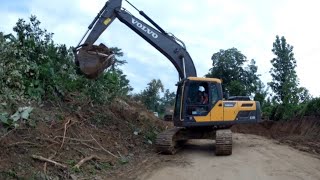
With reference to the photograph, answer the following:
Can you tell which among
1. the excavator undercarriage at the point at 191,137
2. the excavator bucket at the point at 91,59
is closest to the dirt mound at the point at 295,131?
the excavator undercarriage at the point at 191,137

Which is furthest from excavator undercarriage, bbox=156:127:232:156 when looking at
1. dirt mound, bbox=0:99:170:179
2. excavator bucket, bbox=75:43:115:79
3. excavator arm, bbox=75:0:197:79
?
excavator bucket, bbox=75:43:115:79

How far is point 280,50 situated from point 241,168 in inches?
1165

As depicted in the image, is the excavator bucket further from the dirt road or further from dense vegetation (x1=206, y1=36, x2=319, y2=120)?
dense vegetation (x1=206, y1=36, x2=319, y2=120)

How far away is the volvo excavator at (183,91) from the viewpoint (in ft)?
45.0

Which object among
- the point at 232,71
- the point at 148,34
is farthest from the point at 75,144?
the point at 232,71

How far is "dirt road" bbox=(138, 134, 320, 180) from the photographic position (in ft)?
34.2

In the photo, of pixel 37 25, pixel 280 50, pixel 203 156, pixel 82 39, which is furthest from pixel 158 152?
pixel 280 50

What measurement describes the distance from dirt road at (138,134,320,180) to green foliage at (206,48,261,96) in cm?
2170

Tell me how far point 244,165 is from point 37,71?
6.62 metres

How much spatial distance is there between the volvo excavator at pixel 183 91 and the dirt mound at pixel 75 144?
4.16ft

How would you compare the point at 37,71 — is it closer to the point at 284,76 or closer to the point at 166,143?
the point at 166,143

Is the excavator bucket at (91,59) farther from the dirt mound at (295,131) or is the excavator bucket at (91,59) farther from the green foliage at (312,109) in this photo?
the green foliage at (312,109)

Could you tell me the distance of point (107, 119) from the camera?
49.2ft

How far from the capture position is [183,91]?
46.4ft
